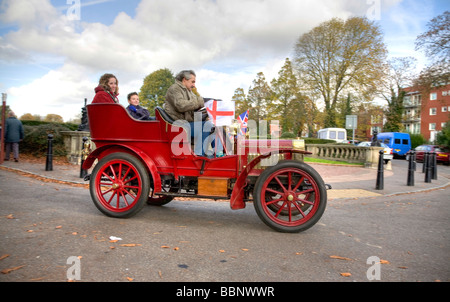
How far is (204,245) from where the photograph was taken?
3.23 meters

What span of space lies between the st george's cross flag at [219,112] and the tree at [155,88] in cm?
4350

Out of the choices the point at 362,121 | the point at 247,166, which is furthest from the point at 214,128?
the point at 362,121

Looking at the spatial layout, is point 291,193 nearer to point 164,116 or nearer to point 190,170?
point 190,170

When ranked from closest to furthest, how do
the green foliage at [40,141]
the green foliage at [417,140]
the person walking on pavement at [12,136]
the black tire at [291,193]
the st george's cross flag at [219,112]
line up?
the black tire at [291,193], the st george's cross flag at [219,112], the person walking on pavement at [12,136], the green foliage at [40,141], the green foliage at [417,140]

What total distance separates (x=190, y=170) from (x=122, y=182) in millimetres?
986

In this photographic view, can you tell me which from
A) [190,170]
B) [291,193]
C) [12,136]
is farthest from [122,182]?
[12,136]

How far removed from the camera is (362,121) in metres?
45.2

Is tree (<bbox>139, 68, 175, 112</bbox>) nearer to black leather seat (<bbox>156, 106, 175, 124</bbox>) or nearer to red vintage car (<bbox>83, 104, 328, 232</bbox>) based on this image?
red vintage car (<bbox>83, 104, 328, 232</bbox>)

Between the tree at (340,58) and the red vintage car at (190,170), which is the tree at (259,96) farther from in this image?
the red vintage car at (190,170)

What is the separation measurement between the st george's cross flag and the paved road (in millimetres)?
1439

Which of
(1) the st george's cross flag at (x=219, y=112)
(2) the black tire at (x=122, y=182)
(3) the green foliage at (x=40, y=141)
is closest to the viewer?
(2) the black tire at (x=122, y=182)

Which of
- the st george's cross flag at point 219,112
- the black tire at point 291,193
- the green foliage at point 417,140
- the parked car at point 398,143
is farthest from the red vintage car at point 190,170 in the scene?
the green foliage at point 417,140

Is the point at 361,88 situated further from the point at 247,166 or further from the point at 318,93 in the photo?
the point at 247,166

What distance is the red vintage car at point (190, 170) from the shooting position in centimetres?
374
